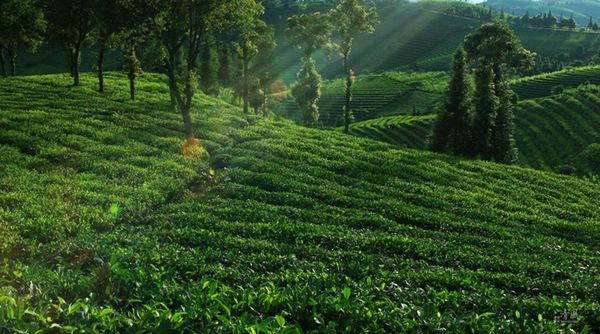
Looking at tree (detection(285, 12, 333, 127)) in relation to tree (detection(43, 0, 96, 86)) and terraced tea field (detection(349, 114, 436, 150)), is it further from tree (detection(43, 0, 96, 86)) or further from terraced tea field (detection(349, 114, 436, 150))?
terraced tea field (detection(349, 114, 436, 150))

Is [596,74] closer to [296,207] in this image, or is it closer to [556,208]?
[556,208]

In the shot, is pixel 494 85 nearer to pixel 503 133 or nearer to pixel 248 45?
pixel 503 133

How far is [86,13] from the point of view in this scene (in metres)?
57.3

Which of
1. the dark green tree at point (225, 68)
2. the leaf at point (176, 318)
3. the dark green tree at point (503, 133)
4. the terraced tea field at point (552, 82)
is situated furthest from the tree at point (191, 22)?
the terraced tea field at point (552, 82)

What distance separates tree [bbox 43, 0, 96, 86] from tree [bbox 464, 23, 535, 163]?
52.5 metres

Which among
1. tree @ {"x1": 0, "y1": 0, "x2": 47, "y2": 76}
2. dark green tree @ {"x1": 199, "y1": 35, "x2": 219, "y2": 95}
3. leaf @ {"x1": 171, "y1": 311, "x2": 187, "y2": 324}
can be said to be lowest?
leaf @ {"x1": 171, "y1": 311, "x2": 187, "y2": 324}

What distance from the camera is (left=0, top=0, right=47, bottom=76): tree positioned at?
5922cm

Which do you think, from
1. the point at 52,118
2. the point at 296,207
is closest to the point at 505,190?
the point at 296,207

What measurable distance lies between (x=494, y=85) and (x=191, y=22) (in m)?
44.7

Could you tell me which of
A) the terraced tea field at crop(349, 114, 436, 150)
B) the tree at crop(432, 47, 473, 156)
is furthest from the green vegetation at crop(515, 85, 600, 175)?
the tree at crop(432, 47, 473, 156)

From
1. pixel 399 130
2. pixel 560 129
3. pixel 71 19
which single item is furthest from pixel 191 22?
pixel 560 129

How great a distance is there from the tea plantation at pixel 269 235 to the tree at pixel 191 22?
4887 millimetres

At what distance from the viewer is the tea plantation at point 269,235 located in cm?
907

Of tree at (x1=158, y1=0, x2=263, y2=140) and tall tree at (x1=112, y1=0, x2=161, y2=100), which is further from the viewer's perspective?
tree at (x1=158, y1=0, x2=263, y2=140)
